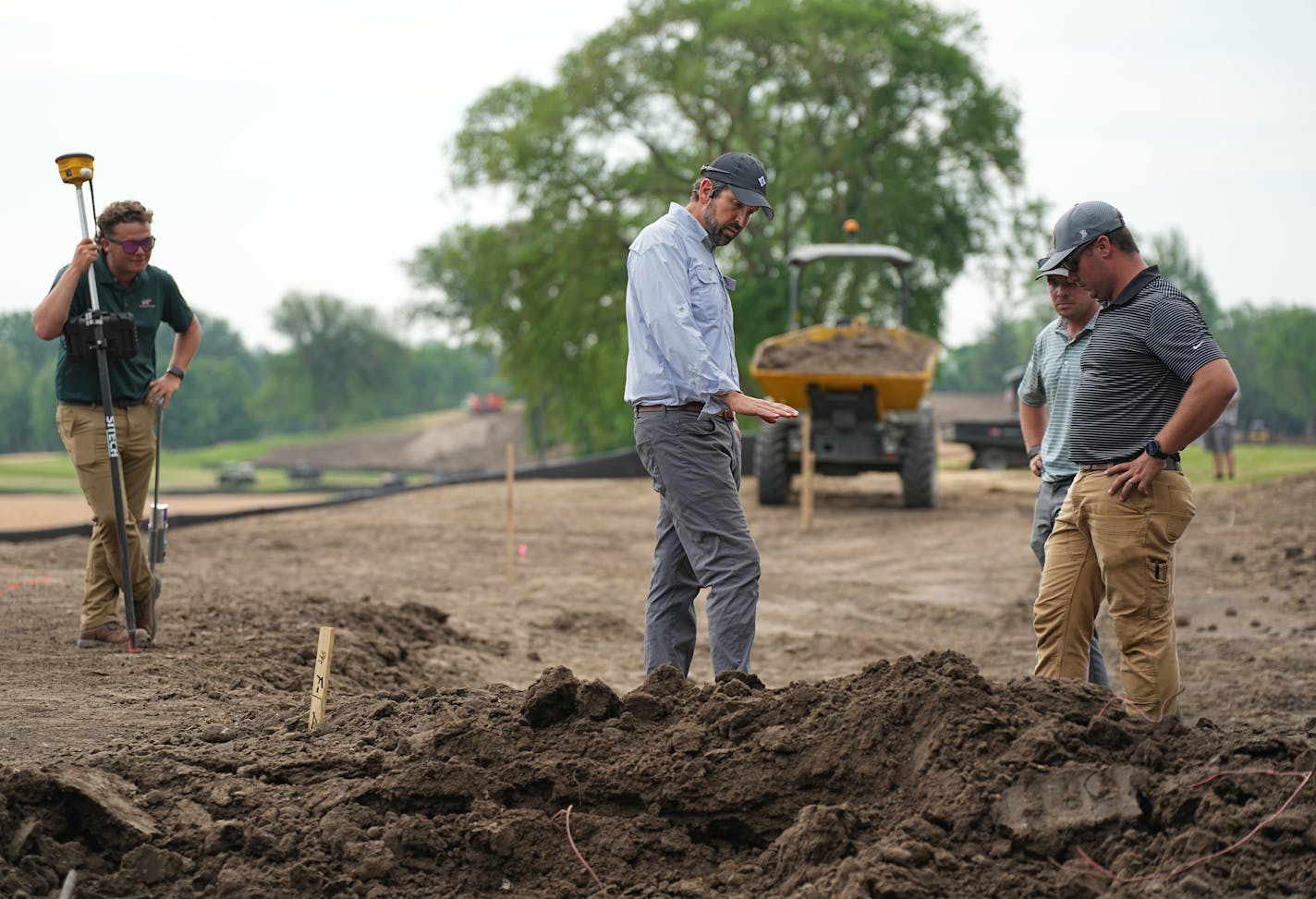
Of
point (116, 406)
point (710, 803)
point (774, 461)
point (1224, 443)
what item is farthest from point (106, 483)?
point (1224, 443)

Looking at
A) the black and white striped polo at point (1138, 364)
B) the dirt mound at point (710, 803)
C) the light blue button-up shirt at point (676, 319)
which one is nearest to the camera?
the dirt mound at point (710, 803)

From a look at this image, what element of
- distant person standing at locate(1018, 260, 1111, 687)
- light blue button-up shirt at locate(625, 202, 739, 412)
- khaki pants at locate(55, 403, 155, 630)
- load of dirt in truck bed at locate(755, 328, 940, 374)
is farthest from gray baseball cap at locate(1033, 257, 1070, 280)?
load of dirt in truck bed at locate(755, 328, 940, 374)

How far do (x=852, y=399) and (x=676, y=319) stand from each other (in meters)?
12.1

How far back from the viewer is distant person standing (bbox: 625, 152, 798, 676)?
4.88 meters

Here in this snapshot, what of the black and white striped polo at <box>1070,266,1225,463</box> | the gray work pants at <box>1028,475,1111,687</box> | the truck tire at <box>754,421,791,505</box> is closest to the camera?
the black and white striped polo at <box>1070,266,1225,463</box>

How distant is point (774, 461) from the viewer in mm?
17531

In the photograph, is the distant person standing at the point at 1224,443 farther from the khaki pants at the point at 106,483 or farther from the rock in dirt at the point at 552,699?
the rock in dirt at the point at 552,699

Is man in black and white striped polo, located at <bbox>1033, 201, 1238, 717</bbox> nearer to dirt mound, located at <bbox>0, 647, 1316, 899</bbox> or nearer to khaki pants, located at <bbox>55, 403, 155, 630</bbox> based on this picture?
dirt mound, located at <bbox>0, 647, 1316, 899</bbox>

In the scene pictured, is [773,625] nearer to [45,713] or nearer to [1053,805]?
[45,713]

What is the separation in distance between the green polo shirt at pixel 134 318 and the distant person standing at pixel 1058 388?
Answer: 13.2ft

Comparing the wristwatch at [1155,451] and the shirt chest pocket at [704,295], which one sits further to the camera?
the shirt chest pocket at [704,295]

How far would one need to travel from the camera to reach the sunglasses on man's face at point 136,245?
19.9 ft

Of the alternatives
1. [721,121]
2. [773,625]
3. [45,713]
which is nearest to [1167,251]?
[721,121]

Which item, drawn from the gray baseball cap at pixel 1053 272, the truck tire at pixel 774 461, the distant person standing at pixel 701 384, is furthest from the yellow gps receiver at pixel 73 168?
the truck tire at pixel 774 461
